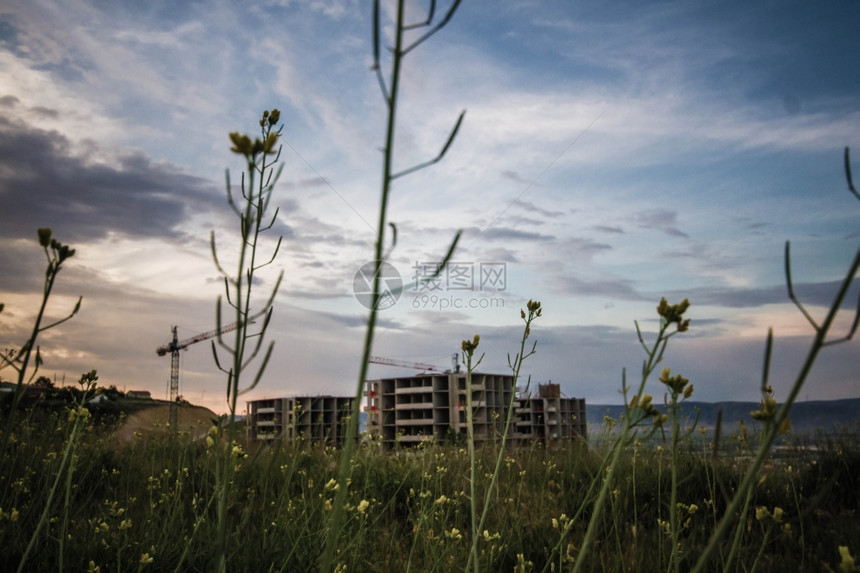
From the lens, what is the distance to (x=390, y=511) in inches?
140

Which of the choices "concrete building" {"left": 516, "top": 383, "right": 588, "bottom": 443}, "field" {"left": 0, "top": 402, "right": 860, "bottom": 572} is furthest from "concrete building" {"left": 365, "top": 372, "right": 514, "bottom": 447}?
"field" {"left": 0, "top": 402, "right": 860, "bottom": 572}

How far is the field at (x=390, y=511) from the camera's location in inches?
89.4

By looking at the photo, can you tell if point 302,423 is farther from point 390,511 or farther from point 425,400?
point 425,400

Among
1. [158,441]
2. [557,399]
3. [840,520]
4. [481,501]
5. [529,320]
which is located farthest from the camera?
[557,399]

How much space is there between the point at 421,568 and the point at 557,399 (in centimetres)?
2962

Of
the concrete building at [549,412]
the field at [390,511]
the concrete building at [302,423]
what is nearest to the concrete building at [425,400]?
the concrete building at [302,423]

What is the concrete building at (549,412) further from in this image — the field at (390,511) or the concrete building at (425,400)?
the field at (390,511)

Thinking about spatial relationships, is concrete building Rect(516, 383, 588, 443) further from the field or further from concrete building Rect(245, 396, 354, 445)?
the field

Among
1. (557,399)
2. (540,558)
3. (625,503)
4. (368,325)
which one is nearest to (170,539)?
(540,558)

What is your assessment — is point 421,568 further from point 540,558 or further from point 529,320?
point 529,320

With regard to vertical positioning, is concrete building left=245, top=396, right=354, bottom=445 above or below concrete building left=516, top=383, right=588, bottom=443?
above

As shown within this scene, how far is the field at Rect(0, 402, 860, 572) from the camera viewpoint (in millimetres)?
2270

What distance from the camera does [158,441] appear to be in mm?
4941

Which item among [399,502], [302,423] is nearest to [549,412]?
[302,423]
